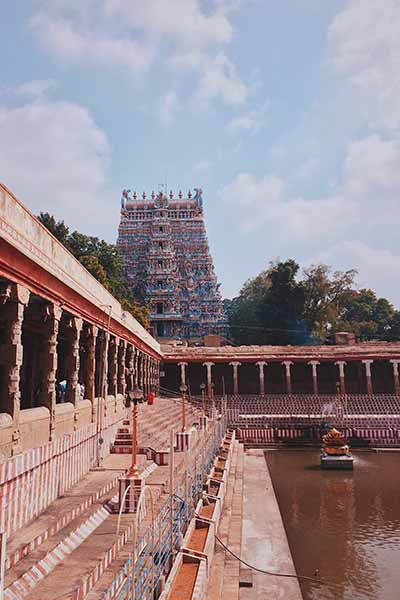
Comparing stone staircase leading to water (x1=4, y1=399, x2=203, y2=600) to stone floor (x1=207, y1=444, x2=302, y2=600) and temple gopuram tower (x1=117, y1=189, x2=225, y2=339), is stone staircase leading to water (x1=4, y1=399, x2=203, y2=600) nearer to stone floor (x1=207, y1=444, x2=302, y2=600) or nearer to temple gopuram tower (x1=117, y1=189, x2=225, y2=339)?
stone floor (x1=207, y1=444, x2=302, y2=600)

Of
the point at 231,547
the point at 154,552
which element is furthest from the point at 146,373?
the point at 154,552

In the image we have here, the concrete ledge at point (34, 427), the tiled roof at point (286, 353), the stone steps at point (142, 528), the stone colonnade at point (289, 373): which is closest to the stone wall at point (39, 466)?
the concrete ledge at point (34, 427)

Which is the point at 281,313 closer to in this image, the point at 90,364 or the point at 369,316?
the point at 369,316

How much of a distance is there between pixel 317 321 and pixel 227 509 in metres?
49.1

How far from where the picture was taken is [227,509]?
12.5 meters

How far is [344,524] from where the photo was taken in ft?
42.7

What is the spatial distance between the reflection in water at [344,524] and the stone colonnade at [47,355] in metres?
6.38

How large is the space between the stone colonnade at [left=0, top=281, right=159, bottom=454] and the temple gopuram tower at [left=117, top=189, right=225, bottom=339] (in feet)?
118

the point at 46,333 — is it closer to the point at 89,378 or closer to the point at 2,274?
the point at 2,274

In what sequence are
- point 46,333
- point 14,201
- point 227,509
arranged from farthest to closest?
point 227,509, point 46,333, point 14,201

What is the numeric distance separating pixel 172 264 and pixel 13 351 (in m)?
54.3

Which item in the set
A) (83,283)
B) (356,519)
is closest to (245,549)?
(356,519)

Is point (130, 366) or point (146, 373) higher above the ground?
point (130, 366)

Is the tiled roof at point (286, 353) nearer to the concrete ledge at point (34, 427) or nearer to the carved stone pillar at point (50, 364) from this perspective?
the carved stone pillar at point (50, 364)
